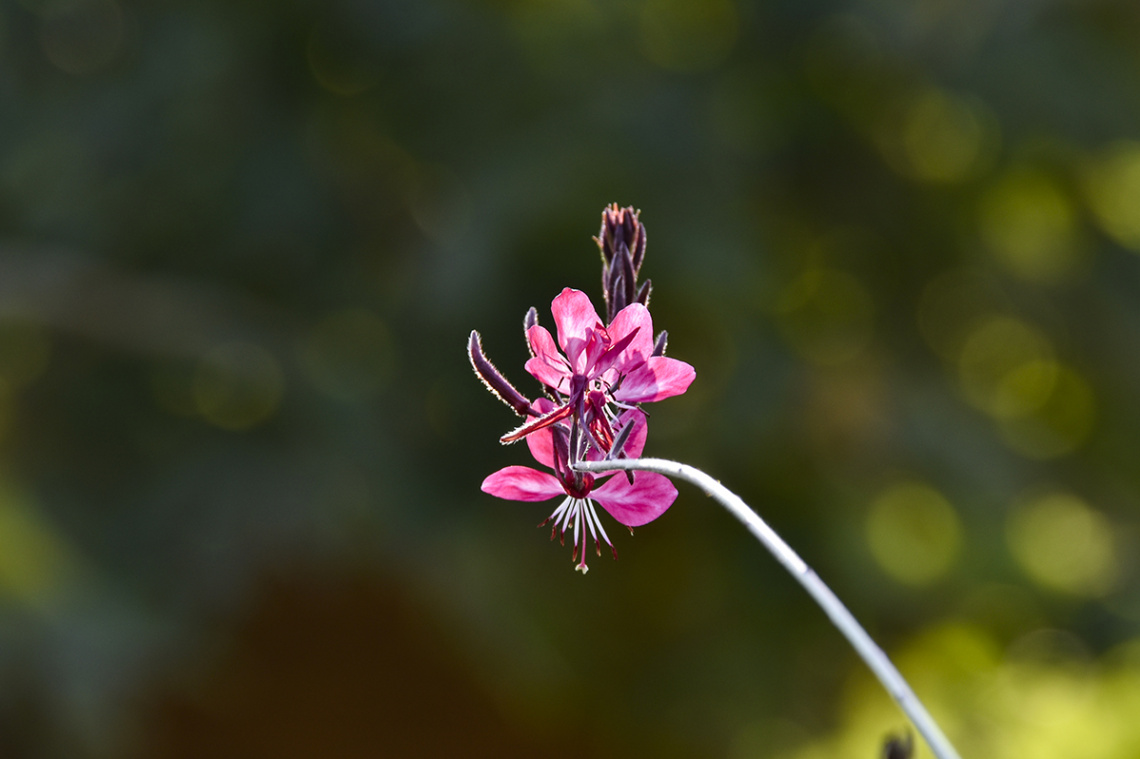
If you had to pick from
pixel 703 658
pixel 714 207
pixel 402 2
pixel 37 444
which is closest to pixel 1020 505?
pixel 703 658

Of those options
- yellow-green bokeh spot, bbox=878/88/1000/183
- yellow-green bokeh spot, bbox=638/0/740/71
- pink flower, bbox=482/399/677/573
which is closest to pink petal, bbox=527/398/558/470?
pink flower, bbox=482/399/677/573

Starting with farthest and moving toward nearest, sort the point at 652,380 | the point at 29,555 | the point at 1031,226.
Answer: the point at 1031,226 → the point at 29,555 → the point at 652,380

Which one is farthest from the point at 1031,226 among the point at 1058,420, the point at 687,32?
the point at 687,32

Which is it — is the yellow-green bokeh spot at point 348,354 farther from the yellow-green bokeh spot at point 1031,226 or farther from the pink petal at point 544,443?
the pink petal at point 544,443

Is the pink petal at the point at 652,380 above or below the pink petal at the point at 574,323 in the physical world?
below

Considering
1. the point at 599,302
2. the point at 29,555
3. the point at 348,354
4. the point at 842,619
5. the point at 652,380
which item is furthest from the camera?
the point at 348,354

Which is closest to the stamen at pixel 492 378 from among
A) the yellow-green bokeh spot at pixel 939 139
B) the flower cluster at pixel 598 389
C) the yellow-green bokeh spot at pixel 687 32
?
the flower cluster at pixel 598 389

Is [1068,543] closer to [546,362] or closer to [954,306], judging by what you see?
[954,306]
